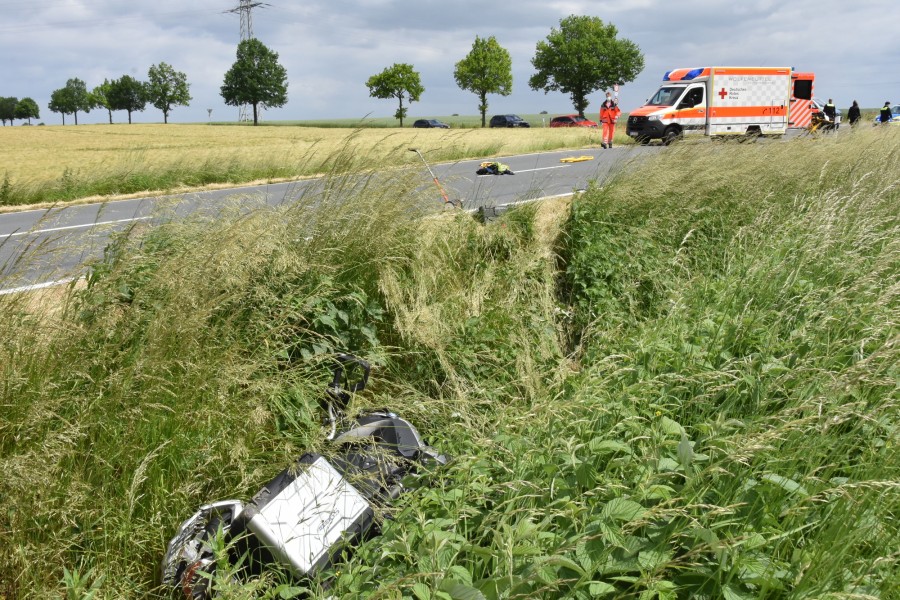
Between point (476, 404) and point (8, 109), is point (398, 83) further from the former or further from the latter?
point (8, 109)

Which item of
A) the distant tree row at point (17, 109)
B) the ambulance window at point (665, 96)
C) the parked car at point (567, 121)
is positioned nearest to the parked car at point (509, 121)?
the parked car at point (567, 121)

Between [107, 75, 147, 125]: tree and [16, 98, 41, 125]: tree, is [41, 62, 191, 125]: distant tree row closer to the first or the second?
[107, 75, 147, 125]: tree

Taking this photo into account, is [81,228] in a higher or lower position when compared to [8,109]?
lower

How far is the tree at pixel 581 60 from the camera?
77.6 metres

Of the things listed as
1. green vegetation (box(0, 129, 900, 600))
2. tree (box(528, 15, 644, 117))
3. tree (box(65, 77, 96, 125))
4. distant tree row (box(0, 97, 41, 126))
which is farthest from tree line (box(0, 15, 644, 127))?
distant tree row (box(0, 97, 41, 126))

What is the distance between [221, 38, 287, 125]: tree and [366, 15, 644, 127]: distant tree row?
2709cm

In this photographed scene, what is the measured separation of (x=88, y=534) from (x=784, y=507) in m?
2.85

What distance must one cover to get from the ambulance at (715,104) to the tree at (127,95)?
116 m

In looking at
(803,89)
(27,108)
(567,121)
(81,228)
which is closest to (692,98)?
(803,89)

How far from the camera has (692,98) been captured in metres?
25.7

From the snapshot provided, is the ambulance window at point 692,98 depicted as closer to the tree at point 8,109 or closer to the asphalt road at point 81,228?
the asphalt road at point 81,228

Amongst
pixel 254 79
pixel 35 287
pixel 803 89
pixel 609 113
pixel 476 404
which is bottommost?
pixel 476 404

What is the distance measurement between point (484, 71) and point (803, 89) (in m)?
50.7

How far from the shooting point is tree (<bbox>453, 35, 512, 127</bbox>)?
7862 centimetres
